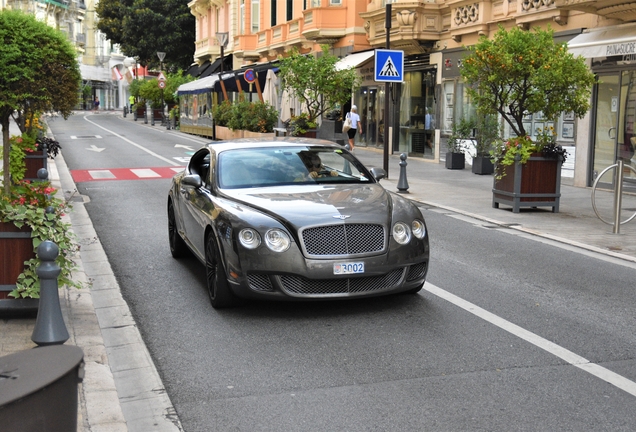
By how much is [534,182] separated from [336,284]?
8326 millimetres


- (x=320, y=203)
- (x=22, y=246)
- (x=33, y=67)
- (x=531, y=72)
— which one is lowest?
(x=22, y=246)

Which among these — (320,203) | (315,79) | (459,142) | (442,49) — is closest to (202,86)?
(315,79)

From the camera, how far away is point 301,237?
6707mm

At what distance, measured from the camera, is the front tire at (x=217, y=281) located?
701 cm

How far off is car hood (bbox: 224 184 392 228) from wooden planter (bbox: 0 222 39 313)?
190cm

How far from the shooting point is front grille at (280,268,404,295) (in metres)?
6.71

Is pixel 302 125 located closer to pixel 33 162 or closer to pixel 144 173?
pixel 144 173

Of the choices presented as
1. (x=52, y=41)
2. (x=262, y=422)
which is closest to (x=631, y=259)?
(x=262, y=422)

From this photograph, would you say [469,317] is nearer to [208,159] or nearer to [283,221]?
[283,221]

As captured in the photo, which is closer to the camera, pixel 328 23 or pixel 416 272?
pixel 416 272

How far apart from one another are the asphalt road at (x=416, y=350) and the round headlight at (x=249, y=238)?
25.1 inches

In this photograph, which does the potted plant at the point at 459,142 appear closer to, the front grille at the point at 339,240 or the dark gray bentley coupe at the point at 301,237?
the dark gray bentley coupe at the point at 301,237

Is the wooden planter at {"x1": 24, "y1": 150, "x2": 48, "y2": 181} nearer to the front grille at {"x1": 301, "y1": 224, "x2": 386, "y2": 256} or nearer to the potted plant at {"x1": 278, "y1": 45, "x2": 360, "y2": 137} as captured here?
the front grille at {"x1": 301, "y1": 224, "x2": 386, "y2": 256}

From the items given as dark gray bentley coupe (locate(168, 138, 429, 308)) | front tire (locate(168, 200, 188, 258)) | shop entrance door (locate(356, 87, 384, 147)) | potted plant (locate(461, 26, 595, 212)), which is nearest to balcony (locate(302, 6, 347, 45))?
shop entrance door (locate(356, 87, 384, 147))
